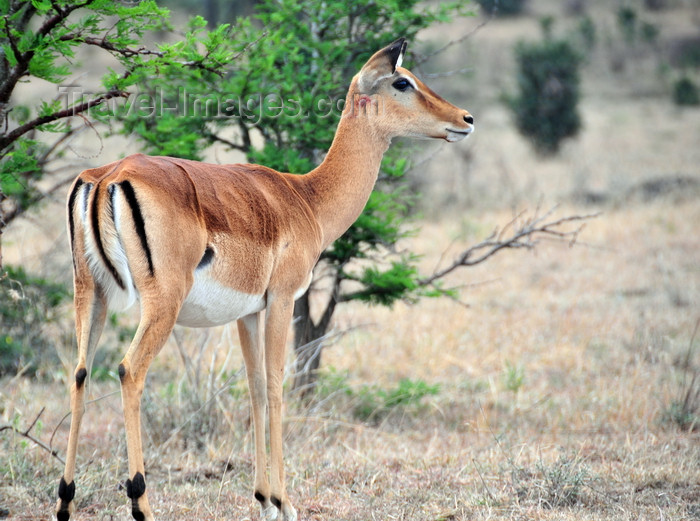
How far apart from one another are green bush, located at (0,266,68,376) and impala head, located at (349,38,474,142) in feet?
11.9

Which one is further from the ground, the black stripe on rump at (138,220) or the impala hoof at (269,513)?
the black stripe on rump at (138,220)

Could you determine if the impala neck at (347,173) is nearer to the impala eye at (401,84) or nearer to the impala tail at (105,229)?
the impala eye at (401,84)

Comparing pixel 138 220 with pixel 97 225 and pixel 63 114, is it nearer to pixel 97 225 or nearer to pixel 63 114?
pixel 97 225

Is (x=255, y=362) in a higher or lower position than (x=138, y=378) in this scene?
lower

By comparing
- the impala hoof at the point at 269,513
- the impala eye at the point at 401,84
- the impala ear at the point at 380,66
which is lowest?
the impala hoof at the point at 269,513

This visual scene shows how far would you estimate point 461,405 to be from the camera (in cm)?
673

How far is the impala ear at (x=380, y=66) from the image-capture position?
4.46 metres

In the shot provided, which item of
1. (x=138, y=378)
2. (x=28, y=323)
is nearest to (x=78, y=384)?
(x=138, y=378)

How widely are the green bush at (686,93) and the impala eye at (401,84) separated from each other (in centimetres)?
2487

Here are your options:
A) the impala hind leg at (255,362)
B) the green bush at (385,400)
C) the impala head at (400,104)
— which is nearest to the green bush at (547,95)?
the green bush at (385,400)

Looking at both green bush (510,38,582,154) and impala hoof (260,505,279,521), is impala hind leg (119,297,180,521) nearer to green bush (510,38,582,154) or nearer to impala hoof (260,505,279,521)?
impala hoof (260,505,279,521)

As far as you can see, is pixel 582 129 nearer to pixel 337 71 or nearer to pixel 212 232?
pixel 337 71

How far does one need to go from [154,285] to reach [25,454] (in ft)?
6.75

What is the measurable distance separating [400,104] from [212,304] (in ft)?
5.36
